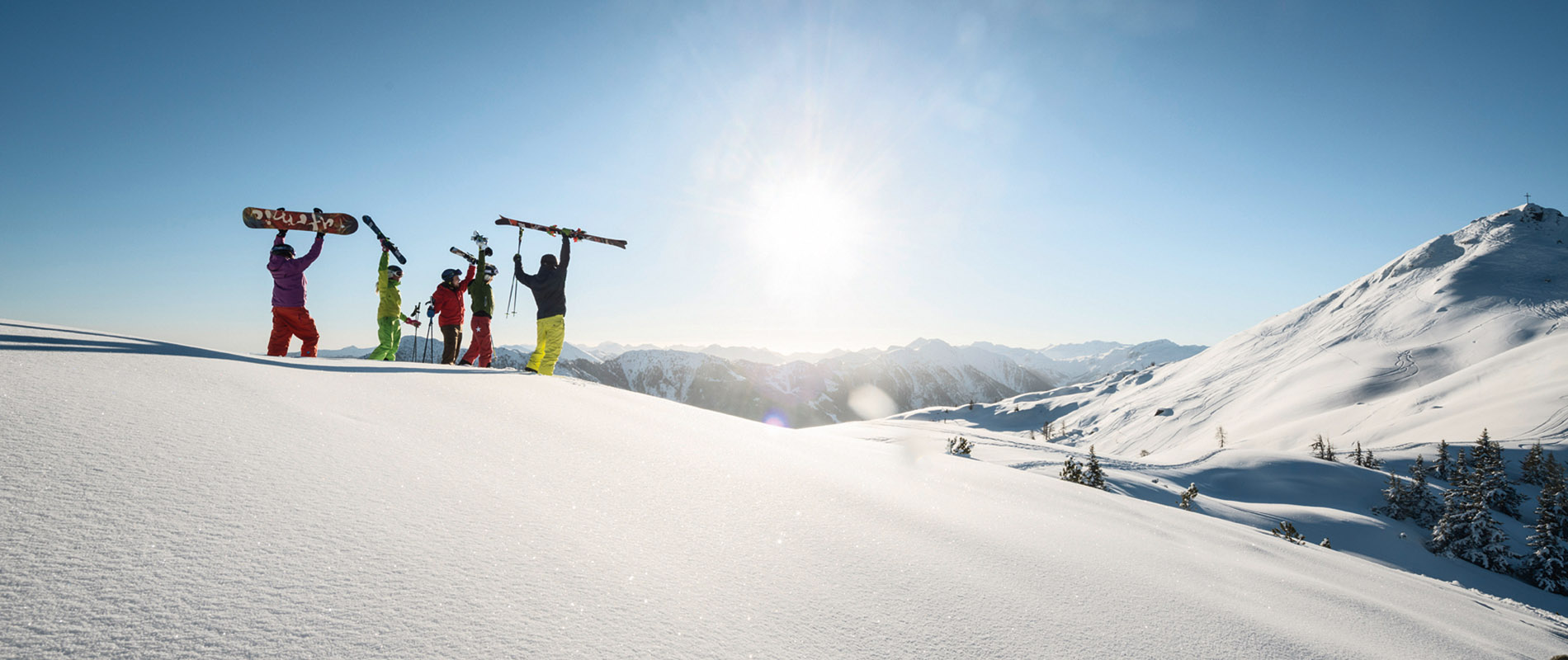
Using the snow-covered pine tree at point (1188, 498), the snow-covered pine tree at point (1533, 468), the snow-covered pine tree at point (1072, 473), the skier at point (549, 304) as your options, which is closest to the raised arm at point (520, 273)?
the skier at point (549, 304)

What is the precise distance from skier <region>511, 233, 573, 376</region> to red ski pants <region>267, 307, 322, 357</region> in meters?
3.30

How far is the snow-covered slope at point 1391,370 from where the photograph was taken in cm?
4900

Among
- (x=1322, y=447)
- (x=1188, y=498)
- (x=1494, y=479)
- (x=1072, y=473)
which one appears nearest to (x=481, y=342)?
(x=1072, y=473)

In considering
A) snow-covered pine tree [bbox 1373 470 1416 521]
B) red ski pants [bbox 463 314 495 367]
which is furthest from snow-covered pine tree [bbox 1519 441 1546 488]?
red ski pants [bbox 463 314 495 367]

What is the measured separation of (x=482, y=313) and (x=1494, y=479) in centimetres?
5436

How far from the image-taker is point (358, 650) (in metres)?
1.18

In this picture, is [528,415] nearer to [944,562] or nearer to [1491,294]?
[944,562]

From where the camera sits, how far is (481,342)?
10.8 m

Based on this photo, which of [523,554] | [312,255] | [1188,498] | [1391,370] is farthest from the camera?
[1391,370]

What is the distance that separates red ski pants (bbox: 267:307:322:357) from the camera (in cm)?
816

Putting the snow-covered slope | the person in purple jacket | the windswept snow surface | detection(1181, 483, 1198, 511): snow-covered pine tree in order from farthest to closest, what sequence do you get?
the snow-covered slope
detection(1181, 483, 1198, 511): snow-covered pine tree
the person in purple jacket
the windswept snow surface

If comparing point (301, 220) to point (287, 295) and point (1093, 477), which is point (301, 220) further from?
point (1093, 477)

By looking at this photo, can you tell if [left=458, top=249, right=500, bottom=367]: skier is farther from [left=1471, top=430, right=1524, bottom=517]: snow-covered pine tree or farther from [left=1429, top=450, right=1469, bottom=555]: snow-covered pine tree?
[left=1471, top=430, right=1524, bottom=517]: snow-covered pine tree

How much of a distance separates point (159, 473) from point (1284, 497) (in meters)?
45.4
